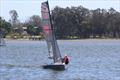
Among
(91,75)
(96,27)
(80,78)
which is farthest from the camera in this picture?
(96,27)

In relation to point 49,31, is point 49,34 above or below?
below

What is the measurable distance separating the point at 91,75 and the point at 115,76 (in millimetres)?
2194

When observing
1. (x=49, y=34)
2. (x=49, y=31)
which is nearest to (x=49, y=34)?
(x=49, y=34)

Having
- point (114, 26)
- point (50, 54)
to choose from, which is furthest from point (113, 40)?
point (50, 54)

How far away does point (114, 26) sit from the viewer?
19738cm

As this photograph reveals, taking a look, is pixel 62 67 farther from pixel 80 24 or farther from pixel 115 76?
pixel 80 24

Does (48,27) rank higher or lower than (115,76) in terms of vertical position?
higher

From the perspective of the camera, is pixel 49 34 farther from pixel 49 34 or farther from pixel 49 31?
pixel 49 31

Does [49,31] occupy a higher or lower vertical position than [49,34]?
higher

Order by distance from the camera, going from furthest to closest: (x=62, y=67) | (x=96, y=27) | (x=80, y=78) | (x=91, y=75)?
(x=96, y=27) → (x=62, y=67) → (x=91, y=75) → (x=80, y=78)

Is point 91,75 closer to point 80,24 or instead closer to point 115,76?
point 115,76

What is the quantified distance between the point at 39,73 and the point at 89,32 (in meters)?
154

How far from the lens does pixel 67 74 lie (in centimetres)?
4506

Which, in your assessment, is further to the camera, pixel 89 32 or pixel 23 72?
pixel 89 32
